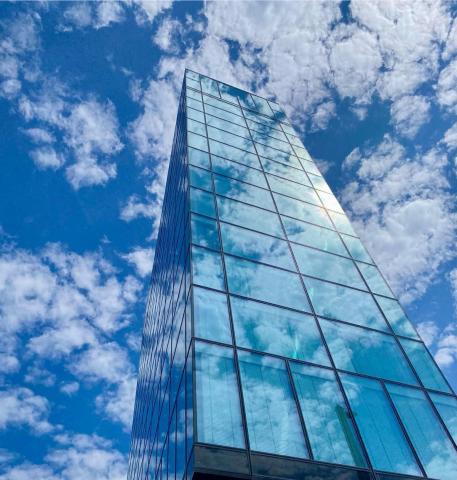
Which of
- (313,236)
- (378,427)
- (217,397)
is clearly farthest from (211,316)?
(313,236)

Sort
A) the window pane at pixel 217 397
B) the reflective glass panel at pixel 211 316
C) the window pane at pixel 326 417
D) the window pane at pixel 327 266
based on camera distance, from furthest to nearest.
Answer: the window pane at pixel 327 266, the reflective glass panel at pixel 211 316, the window pane at pixel 326 417, the window pane at pixel 217 397

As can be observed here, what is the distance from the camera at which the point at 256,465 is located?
7.26 metres

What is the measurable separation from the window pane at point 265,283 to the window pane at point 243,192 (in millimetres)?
3772

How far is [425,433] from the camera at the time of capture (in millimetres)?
9672

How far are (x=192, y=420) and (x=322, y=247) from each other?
897cm

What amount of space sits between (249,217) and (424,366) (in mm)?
7251

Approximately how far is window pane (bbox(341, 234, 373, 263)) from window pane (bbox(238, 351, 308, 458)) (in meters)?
7.40

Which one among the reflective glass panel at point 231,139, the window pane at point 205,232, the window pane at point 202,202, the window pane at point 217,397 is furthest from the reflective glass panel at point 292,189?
the window pane at point 217,397

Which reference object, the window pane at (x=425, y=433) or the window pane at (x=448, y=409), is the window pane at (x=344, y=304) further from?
the window pane at (x=448, y=409)

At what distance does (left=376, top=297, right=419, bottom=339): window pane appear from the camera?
1271cm

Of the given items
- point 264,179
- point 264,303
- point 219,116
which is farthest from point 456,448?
point 219,116

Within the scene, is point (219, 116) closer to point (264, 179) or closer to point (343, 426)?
point (264, 179)

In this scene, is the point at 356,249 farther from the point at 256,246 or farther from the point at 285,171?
the point at 285,171

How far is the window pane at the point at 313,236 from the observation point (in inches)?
585
